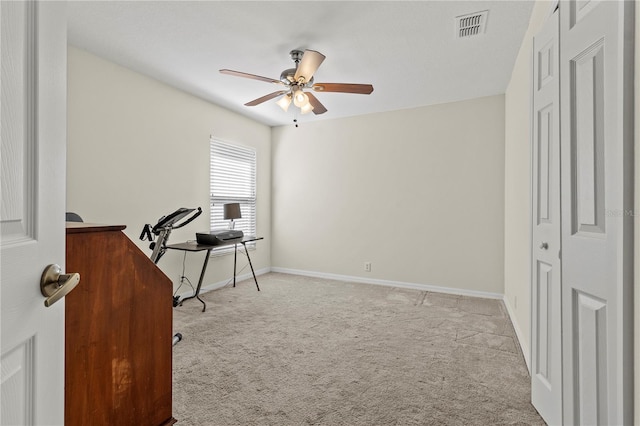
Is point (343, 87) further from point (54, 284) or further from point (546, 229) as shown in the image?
point (54, 284)

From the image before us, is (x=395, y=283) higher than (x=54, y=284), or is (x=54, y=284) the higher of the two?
(x=54, y=284)

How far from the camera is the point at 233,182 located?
4.74m

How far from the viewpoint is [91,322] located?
118 centimetres

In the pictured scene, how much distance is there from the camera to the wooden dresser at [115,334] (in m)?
1.14

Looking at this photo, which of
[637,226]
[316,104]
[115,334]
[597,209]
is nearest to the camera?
[637,226]

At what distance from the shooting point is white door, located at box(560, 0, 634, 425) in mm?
933

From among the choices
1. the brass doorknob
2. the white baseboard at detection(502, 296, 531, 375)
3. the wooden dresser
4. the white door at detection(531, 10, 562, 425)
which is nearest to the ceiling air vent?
the white door at detection(531, 10, 562, 425)

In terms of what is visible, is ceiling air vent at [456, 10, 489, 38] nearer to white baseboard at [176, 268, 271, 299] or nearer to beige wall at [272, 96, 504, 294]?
beige wall at [272, 96, 504, 294]

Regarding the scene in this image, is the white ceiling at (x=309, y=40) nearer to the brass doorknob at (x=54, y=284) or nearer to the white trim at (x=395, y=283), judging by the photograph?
the brass doorknob at (x=54, y=284)

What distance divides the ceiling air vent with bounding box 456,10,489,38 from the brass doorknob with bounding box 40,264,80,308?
9.20 ft

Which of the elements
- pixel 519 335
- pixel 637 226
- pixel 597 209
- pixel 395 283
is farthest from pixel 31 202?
pixel 395 283

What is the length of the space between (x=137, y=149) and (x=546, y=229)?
366cm

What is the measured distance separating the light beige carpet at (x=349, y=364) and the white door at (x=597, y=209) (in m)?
0.76

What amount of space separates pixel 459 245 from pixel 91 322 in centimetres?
403
